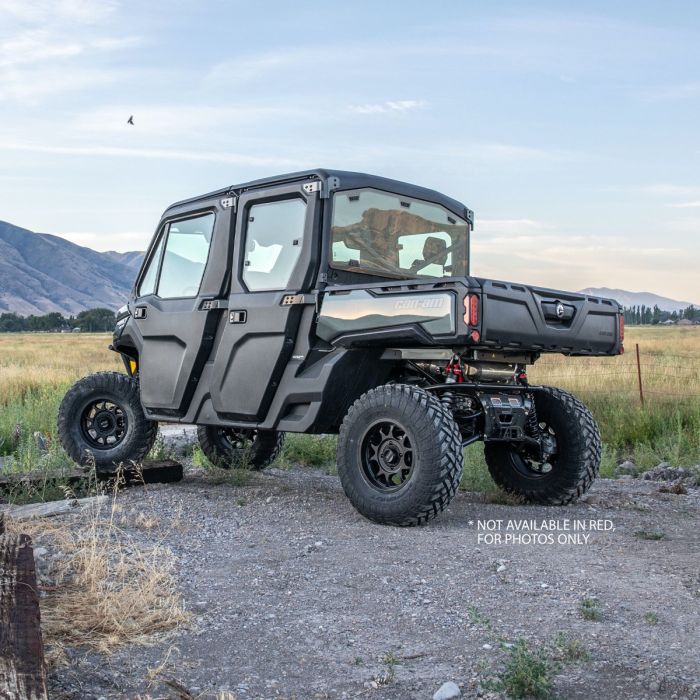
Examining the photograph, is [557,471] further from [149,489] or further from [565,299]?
[149,489]

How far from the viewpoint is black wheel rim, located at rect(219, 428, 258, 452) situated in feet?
33.4

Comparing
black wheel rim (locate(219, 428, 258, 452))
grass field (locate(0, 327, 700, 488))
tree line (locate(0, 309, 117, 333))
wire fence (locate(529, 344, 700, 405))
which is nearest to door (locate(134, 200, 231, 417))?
black wheel rim (locate(219, 428, 258, 452))

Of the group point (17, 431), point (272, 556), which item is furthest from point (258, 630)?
point (17, 431)

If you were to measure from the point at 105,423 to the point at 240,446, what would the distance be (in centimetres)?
144

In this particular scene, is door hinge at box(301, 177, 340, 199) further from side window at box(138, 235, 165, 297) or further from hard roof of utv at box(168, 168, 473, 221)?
side window at box(138, 235, 165, 297)

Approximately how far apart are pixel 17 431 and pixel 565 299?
8282 millimetres

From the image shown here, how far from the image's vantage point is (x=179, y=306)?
880 centimetres

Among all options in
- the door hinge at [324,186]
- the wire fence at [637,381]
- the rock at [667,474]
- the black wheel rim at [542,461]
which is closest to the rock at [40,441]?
the door hinge at [324,186]

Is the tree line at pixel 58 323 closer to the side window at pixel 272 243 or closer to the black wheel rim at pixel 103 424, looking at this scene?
the black wheel rim at pixel 103 424

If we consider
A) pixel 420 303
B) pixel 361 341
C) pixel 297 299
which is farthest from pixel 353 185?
pixel 420 303

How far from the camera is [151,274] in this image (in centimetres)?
937

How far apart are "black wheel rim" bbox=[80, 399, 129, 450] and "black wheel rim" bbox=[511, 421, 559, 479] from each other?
3896mm

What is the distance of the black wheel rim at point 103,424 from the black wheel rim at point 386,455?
3.39 m

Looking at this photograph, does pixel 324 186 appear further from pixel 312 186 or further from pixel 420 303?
pixel 420 303
